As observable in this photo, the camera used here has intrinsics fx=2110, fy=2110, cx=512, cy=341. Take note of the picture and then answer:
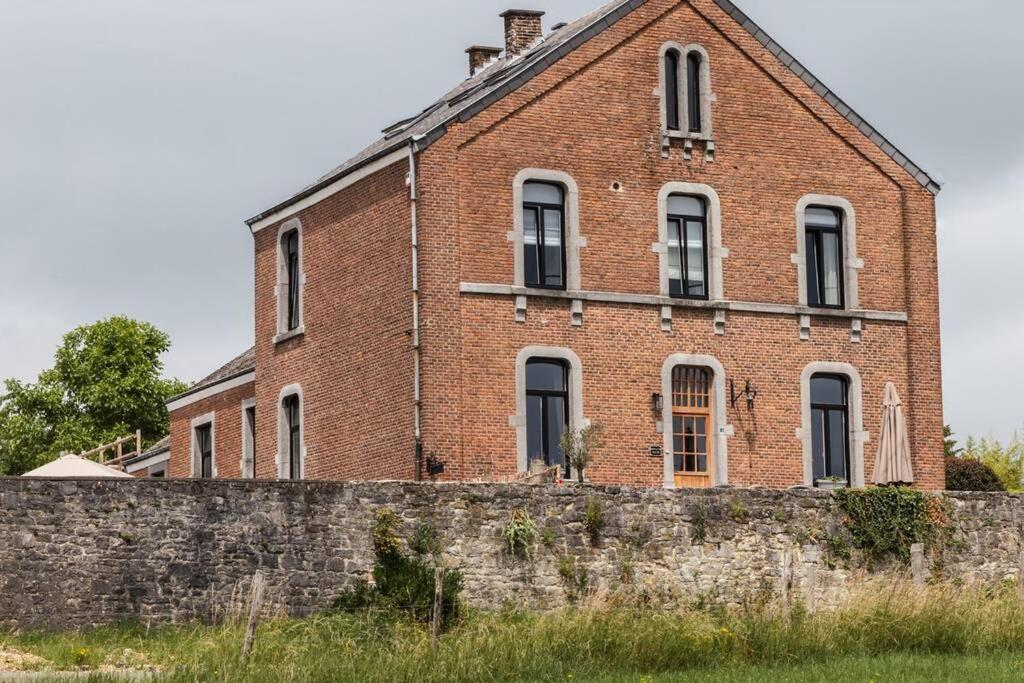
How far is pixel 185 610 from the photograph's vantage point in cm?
2977

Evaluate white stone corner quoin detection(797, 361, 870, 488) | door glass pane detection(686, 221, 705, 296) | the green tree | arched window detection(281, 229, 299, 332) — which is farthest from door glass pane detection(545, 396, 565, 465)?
the green tree

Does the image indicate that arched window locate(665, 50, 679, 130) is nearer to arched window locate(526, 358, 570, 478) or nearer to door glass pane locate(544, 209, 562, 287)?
door glass pane locate(544, 209, 562, 287)

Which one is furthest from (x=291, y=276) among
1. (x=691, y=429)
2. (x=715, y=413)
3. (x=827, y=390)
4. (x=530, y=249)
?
(x=827, y=390)

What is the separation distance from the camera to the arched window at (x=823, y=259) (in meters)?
41.2

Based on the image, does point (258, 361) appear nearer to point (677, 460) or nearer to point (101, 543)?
point (677, 460)

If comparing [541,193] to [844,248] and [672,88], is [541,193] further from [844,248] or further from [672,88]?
[844,248]

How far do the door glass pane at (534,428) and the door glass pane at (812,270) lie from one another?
6.30 m

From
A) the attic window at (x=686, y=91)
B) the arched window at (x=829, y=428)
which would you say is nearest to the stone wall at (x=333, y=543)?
the arched window at (x=829, y=428)

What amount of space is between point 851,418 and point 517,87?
910 cm

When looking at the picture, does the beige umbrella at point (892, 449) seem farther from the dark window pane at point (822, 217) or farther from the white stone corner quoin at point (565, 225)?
the white stone corner quoin at point (565, 225)

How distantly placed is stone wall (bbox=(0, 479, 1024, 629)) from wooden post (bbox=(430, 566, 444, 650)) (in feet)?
8.63

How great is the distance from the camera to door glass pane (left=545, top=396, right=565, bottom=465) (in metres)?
38.1

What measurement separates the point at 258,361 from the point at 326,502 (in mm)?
13389

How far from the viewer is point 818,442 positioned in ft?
133
